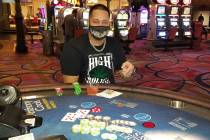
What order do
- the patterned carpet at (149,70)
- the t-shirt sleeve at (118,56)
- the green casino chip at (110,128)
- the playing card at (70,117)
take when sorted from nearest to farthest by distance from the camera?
the green casino chip at (110,128) < the playing card at (70,117) < the t-shirt sleeve at (118,56) < the patterned carpet at (149,70)

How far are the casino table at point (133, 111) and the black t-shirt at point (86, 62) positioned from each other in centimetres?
39

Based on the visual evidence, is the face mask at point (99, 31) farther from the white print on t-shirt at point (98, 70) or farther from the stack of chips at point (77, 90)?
the stack of chips at point (77, 90)

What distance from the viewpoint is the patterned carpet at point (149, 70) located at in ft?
21.3

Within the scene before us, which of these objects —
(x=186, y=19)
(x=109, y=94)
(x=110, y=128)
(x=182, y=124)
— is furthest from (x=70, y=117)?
(x=186, y=19)

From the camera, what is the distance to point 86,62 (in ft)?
10.00

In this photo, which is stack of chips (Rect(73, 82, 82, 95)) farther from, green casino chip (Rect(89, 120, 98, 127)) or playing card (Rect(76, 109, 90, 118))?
green casino chip (Rect(89, 120, 98, 127))

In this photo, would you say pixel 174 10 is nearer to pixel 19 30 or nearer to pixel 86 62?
pixel 19 30

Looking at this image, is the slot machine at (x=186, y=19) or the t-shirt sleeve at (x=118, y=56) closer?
the t-shirt sleeve at (x=118, y=56)

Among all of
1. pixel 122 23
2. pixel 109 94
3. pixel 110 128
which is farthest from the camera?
pixel 122 23

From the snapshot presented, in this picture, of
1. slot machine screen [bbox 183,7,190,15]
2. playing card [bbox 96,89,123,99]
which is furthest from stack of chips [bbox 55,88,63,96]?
slot machine screen [bbox 183,7,190,15]

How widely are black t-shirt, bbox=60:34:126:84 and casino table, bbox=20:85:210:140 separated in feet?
1.28

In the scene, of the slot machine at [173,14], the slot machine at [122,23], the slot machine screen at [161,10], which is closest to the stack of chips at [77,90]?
the slot machine at [122,23]

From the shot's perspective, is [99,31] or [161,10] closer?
[99,31]

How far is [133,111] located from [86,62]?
3.43ft
